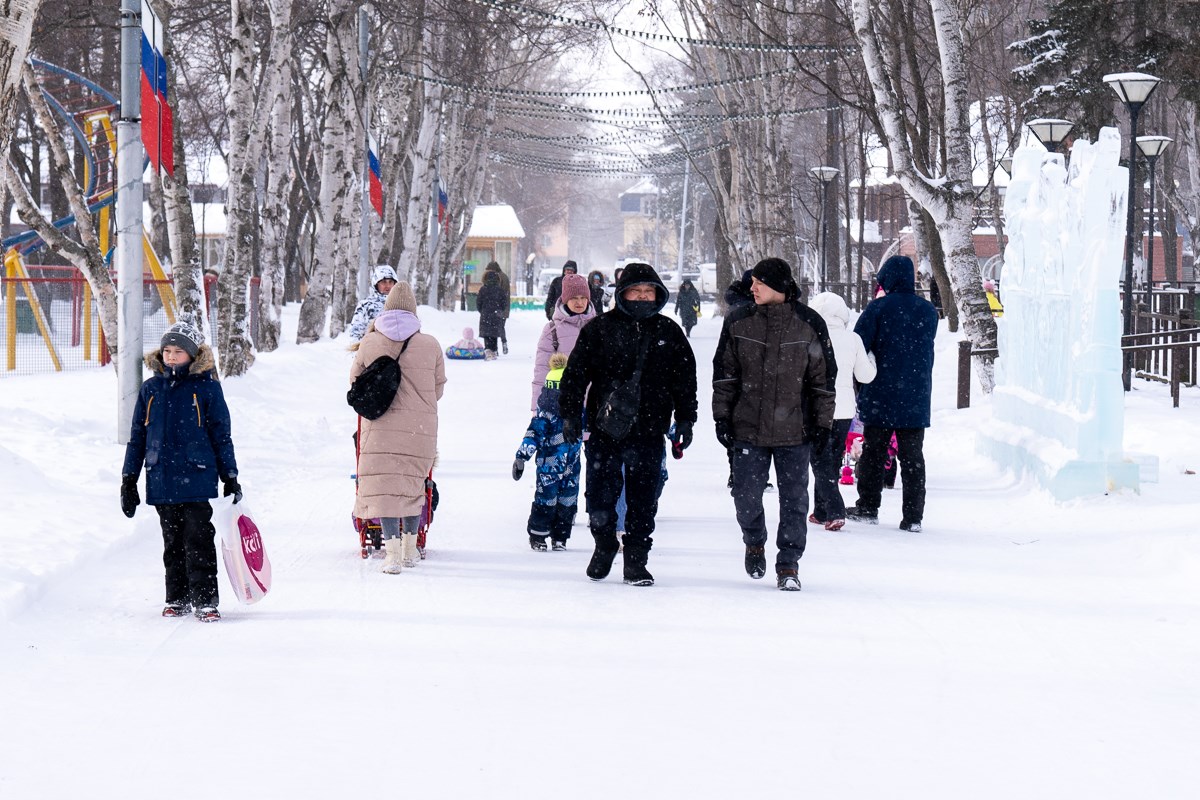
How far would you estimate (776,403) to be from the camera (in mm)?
7297

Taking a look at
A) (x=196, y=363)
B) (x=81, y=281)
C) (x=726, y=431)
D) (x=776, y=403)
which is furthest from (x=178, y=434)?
(x=81, y=281)

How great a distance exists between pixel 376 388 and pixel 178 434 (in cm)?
129

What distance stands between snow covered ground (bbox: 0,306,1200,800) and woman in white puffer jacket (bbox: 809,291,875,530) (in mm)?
198

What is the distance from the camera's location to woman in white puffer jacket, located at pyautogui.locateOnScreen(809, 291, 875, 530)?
9.35 meters

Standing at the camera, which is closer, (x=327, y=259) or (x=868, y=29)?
(x=868, y=29)

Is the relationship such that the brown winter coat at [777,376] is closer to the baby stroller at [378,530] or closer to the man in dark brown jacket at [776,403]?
the man in dark brown jacket at [776,403]

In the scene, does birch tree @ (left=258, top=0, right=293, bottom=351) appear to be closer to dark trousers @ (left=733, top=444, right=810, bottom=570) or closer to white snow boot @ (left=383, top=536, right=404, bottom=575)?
white snow boot @ (left=383, top=536, right=404, bottom=575)

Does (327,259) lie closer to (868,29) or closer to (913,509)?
(868,29)

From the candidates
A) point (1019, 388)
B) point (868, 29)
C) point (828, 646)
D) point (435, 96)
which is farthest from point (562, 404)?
point (435, 96)

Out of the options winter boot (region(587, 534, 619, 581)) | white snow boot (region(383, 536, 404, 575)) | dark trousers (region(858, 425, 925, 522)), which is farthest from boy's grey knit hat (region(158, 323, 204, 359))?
dark trousers (region(858, 425, 925, 522))

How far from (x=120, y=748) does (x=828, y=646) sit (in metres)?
2.86

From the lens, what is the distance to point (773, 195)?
28547mm

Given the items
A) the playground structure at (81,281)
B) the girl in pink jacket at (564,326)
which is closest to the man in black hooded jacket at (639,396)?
the girl in pink jacket at (564,326)

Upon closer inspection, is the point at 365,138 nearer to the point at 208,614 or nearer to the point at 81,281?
the point at 81,281
